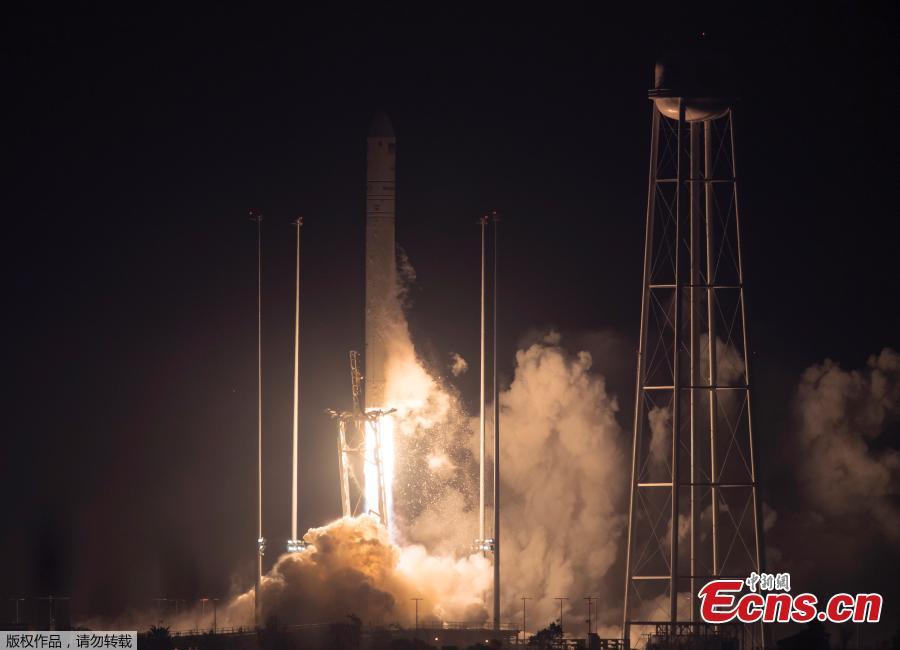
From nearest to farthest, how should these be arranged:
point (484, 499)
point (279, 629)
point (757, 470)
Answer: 1. point (757, 470)
2. point (279, 629)
3. point (484, 499)

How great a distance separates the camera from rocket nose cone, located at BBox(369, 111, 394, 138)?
85438 mm

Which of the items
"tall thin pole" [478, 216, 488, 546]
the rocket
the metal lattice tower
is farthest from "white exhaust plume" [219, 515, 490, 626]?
the metal lattice tower

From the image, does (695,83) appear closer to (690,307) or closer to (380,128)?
(690,307)

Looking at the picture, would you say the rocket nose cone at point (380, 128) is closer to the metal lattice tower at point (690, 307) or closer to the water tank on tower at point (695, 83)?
the metal lattice tower at point (690, 307)

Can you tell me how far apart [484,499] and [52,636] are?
19914 millimetres

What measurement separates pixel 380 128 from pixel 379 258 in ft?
16.7

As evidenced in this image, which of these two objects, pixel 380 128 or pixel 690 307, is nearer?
pixel 690 307

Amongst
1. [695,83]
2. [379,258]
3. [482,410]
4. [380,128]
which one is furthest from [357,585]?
[695,83]

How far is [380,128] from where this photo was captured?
8550 cm

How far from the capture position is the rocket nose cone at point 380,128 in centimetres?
8544

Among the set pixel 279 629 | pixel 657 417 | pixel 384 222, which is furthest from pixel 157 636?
pixel 657 417

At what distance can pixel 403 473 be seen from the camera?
8769 cm

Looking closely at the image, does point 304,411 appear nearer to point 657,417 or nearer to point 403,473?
point 403,473

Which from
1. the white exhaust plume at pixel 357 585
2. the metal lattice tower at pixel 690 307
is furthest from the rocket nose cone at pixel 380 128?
the white exhaust plume at pixel 357 585
